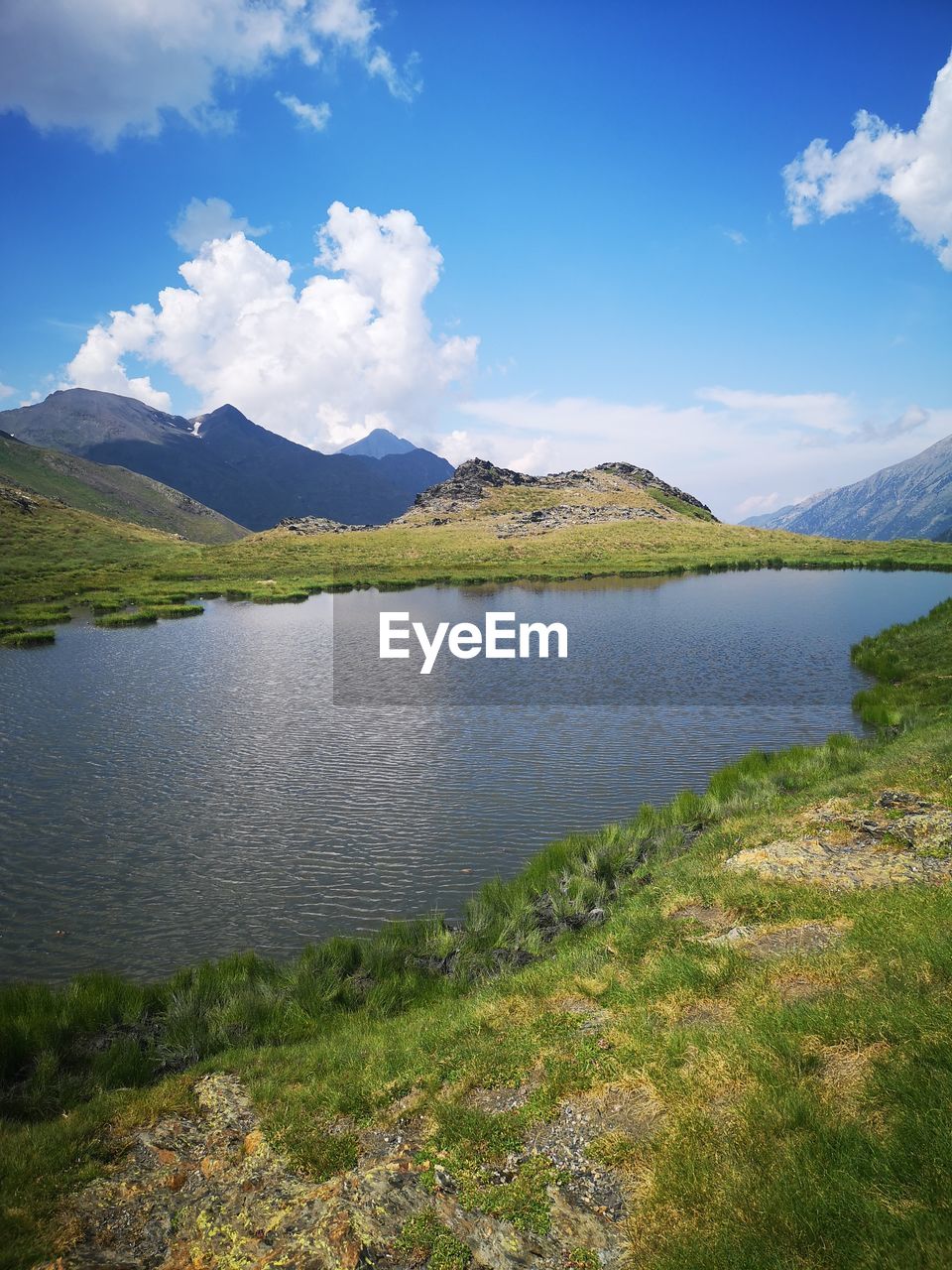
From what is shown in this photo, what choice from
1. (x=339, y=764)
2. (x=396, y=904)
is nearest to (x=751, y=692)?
(x=339, y=764)

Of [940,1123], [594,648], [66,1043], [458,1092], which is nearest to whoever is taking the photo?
[940,1123]

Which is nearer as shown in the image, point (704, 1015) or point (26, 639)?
point (704, 1015)

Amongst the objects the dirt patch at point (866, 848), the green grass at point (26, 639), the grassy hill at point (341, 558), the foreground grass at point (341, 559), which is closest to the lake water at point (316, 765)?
the green grass at point (26, 639)

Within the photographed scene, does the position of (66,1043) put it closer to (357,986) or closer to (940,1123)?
(357,986)

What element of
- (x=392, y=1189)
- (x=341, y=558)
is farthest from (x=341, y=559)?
(x=392, y=1189)

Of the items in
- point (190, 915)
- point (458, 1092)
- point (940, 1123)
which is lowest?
point (190, 915)

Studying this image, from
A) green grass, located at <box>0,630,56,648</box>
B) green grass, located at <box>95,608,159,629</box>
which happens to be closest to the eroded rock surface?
green grass, located at <box>0,630,56,648</box>

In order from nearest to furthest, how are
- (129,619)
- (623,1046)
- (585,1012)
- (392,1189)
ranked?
(392,1189)
(623,1046)
(585,1012)
(129,619)

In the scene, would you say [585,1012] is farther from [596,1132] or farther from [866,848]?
[866,848]
